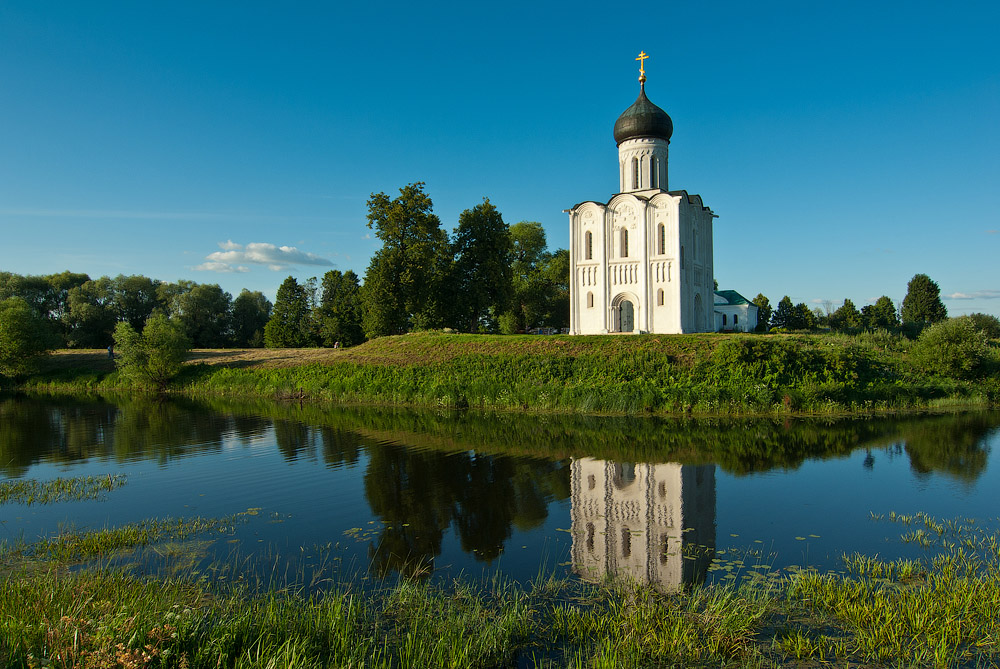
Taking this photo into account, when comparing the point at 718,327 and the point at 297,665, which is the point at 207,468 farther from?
the point at 718,327

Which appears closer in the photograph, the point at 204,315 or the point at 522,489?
the point at 522,489

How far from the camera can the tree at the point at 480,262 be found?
122 ft

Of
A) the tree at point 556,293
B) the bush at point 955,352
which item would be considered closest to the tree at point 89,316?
the tree at point 556,293

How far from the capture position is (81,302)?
54.3 m

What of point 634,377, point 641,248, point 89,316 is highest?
point 641,248

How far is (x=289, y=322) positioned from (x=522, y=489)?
45.2 metres

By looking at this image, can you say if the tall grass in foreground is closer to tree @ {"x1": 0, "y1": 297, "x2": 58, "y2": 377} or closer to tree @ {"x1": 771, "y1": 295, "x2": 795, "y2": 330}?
tree @ {"x1": 0, "y1": 297, "x2": 58, "y2": 377}

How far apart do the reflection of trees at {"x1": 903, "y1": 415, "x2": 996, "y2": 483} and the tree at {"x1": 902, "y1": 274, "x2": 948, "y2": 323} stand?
122 feet

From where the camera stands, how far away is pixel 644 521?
1003 cm

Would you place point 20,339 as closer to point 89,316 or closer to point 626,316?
point 89,316

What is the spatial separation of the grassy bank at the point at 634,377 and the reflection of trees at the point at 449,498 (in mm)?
9036

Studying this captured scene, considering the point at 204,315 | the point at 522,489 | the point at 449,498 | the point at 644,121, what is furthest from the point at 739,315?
the point at 204,315

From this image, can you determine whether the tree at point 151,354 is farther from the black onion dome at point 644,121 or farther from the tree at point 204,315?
the black onion dome at point 644,121

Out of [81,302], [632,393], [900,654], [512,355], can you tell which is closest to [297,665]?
[900,654]
